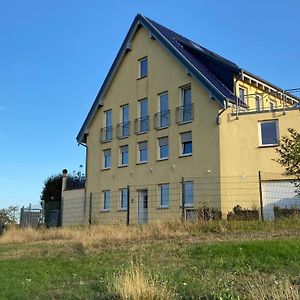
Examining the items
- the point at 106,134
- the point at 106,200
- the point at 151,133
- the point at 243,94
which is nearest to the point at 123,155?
the point at 106,134

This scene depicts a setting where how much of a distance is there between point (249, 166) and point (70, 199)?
1562cm

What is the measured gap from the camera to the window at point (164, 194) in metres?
28.9

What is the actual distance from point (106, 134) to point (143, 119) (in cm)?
426

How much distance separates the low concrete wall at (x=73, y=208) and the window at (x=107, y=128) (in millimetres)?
4647

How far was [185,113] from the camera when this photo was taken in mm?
29266

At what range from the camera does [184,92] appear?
1179 inches

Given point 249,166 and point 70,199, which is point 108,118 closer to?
point 70,199

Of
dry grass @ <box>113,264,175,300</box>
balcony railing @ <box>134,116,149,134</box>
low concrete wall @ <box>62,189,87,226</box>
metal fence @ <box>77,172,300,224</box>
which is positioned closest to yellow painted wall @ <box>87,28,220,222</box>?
metal fence @ <box>77,172,300,224</box>

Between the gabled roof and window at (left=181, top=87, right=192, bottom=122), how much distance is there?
142 cm

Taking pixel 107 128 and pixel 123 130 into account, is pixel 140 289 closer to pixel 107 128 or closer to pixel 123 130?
pixel 123 130

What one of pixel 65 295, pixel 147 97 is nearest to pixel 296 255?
pixel 65 295

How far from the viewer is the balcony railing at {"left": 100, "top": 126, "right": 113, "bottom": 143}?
114 ft

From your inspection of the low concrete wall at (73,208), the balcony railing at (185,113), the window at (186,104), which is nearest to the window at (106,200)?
the low concrete wall at (73,208)

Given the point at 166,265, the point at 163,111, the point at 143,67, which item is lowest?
the point at 166,265
